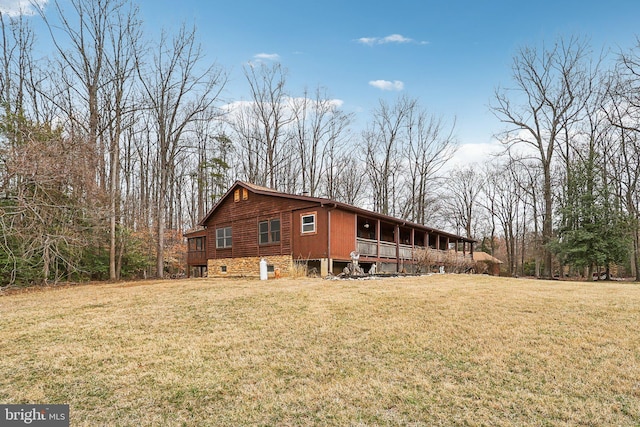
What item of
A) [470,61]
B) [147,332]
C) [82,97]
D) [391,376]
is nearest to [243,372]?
[391,376]

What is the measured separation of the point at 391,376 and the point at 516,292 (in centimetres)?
773

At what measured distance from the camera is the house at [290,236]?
16.6 m

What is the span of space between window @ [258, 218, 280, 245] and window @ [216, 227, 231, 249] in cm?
283

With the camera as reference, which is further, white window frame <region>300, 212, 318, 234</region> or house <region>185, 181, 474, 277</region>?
white window frame <region>300, 212, 318, 234</region>

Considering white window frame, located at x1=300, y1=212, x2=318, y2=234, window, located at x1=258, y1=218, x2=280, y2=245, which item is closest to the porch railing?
white window frame, located at x1=300, y1=212, x2=318, y2=234

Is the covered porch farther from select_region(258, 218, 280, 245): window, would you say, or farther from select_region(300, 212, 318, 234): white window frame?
select_region(258, 218, 280, 245): window

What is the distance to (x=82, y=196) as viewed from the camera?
15898 millimetres

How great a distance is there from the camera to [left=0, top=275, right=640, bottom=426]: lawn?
12.8ft

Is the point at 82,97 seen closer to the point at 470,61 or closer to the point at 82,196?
the point at 82,196

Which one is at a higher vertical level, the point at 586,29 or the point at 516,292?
the point at 586,29

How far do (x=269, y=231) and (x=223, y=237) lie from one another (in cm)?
409

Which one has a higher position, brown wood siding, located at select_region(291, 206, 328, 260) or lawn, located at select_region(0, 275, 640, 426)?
brown wood siding, located at select_region(291, 206, 328, 260)

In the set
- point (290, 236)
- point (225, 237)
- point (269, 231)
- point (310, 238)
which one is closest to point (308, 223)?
point (310, 238)

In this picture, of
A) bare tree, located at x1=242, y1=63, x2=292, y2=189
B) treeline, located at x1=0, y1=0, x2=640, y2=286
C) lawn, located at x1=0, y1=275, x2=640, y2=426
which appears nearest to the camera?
lawn, located at x1=0, y1=275, x2=640, y2=426
